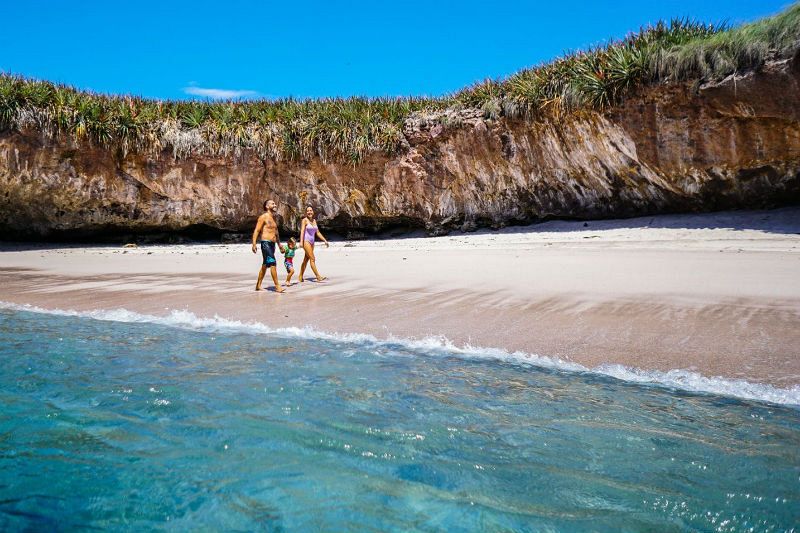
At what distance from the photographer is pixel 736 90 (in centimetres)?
1054

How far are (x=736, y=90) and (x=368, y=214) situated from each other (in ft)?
29.8

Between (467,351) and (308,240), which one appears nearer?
(467,351)

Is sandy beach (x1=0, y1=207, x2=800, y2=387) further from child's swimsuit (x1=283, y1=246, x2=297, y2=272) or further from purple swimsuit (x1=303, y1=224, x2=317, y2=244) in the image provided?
purple swimsuit (x1=303, y1=224, x2=317, y2=244)

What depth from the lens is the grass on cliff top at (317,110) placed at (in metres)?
12.1

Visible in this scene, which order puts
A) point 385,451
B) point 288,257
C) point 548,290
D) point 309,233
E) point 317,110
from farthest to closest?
point 317,110 → point 309,233 → point 288,257 → point 548,290 → point 385,451

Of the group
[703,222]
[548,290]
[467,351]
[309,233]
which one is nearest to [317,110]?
[309,233]

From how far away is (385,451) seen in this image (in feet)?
8.73

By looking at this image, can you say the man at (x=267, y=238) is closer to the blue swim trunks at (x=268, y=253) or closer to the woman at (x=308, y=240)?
the blue swim trunks at (x=268, y=253)

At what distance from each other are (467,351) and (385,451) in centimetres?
191

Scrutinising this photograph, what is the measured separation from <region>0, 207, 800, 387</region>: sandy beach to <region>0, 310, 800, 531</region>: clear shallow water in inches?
33.4

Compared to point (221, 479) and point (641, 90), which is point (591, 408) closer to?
point (221, 479)

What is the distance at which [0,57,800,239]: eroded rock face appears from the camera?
35.6 feet

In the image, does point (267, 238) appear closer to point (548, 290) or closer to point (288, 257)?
point (288, 257)

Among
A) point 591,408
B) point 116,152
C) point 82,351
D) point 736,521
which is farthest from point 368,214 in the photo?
point 736,521
